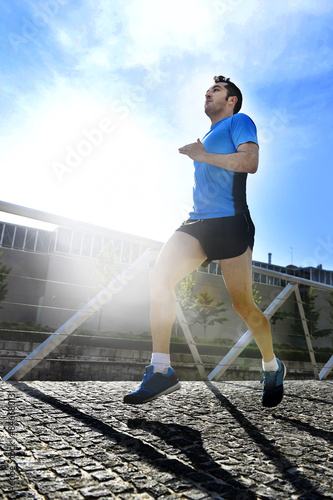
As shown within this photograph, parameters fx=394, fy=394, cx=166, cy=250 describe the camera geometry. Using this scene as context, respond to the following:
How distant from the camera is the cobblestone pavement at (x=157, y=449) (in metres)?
1.11

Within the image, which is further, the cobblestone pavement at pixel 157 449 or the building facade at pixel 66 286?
the building facade at pixel 66 286

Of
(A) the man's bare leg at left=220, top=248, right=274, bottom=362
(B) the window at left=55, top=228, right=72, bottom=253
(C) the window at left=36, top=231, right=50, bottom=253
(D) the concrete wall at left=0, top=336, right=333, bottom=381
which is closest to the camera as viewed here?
(A) the man's bare leg at left=220, top=248, right=274, bottom=362

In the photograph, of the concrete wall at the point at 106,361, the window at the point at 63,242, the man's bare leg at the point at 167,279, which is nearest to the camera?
the man's bare leg at the point at 167,279

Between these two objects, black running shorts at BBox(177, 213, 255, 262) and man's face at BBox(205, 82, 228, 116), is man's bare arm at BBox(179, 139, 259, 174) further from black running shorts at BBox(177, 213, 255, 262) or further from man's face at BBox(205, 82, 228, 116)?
man's face at BBox(205, 82, 228, 116)

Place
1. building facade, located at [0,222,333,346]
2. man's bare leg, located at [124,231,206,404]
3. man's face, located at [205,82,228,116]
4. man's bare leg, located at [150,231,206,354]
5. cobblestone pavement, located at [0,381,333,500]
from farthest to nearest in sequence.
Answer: building facade, located at [0,222,333,346] → man's face, located at [205,82,228,116] → man's bare leg, located at [150,231,206,354] → man's bare leg, located at [124,231,206,404] → cobblestone pavement, located at [0,381,333,500]

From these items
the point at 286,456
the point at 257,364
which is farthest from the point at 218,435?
the point at 257,364

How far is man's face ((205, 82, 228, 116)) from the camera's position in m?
2.89

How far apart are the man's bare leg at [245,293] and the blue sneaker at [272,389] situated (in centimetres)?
11

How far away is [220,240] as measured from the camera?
248 cm

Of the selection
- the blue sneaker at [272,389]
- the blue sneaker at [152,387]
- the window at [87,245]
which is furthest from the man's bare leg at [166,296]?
the window at [87,245]

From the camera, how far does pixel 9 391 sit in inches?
99.3

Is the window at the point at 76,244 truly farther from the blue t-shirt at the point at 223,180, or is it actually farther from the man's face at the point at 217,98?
the blue t-shirt at the point at 223,180

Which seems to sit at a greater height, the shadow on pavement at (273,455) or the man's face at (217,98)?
the man's face at (217,98)

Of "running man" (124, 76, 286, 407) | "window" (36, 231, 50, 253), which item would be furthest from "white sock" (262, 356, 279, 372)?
"window" (36, 231, 50, 253)
